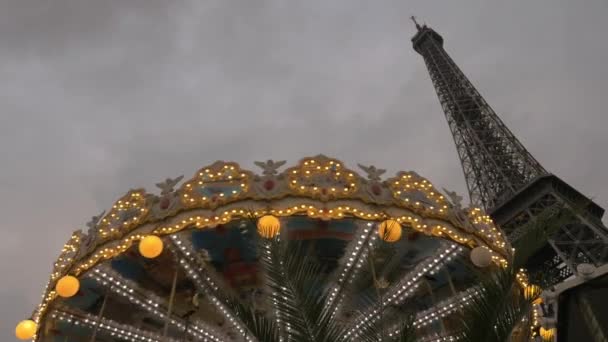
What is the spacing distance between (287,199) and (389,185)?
1871mm

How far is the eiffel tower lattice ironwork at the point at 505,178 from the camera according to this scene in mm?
30047

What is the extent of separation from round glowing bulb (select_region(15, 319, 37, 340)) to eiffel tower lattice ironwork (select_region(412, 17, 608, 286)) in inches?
858

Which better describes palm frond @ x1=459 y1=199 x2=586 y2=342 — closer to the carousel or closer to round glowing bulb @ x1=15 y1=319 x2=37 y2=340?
the carousel

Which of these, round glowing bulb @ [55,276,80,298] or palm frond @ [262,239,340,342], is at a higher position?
round glowing bulb @ [55,276,80,298]

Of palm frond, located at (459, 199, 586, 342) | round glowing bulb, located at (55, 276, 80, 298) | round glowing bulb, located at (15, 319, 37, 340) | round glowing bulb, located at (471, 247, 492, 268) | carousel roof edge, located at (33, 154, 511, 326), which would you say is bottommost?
palm frond, located at (459, 199, 586, 342)

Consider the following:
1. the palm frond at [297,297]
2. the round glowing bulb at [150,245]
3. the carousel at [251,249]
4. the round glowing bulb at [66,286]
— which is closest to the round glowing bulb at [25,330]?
the carousel at [251,249]

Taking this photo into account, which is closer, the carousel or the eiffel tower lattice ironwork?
the carousel

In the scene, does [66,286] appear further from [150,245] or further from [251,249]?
[251,249]

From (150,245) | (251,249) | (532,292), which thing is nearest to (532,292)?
(532,292)

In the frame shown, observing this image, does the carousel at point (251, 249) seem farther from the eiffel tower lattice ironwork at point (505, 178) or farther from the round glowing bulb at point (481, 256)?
the eiffel tower lattice ironwork at point (505, 178)

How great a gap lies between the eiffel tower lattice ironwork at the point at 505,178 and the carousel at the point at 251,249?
52.3 feet

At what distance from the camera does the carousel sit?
788 cm

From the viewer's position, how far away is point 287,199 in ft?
25.8

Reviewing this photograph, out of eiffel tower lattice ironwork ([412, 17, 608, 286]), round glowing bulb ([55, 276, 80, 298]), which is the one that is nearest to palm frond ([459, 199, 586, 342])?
round glowing bulb ([55, 276, 80, 298])
